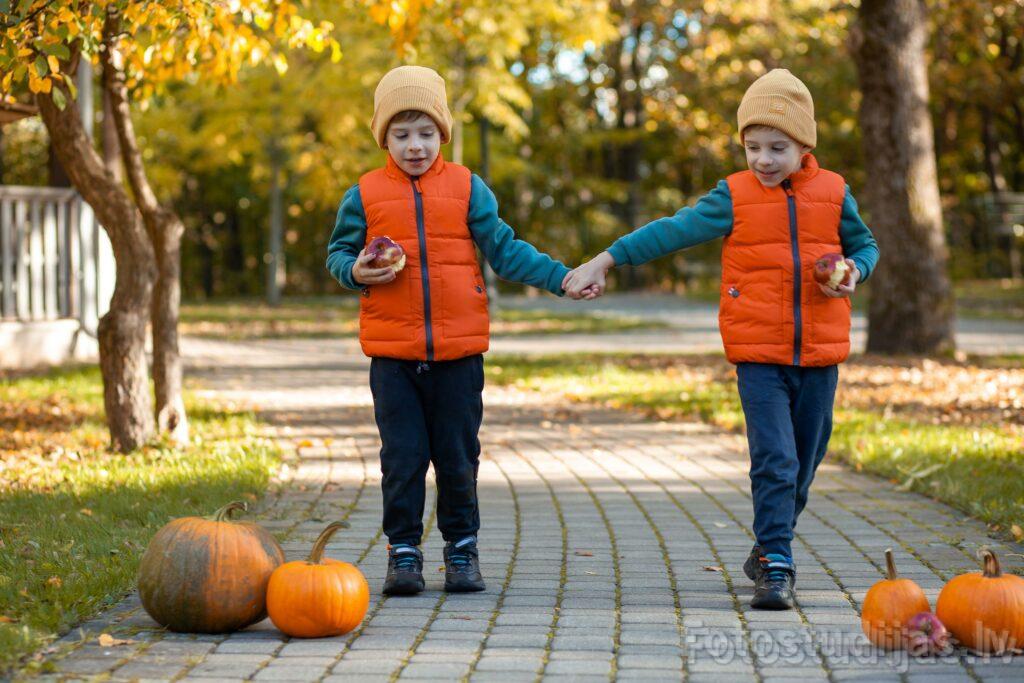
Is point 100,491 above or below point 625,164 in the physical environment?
below

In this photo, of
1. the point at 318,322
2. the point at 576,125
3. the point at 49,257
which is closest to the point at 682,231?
the point at 49,257

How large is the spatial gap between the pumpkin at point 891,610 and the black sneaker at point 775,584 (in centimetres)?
48

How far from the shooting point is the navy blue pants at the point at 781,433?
16.1 ft

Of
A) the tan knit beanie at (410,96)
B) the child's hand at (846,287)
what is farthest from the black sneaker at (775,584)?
the tan knit beanie at (410,96)

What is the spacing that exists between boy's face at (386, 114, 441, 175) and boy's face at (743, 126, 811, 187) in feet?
3.75

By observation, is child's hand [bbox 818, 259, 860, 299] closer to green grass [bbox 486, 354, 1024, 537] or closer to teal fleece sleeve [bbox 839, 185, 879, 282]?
teal fleece sleeve [bbox 839, 185, 879, 282]

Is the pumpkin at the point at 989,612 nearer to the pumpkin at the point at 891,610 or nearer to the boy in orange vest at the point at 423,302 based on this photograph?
the pumpkin at the point at 891,610

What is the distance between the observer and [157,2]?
6.67 m

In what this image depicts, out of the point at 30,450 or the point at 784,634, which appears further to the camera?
the point at 30,450

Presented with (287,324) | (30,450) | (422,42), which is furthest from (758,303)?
(287,324)

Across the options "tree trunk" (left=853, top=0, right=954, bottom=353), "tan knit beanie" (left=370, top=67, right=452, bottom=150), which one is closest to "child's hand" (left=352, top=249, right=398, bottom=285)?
"tan knit beanie" (left=370, top=67, right=452, bottom=150)

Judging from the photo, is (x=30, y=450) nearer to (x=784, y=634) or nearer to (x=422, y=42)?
(x=784, y=634)

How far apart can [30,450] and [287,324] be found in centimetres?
1452

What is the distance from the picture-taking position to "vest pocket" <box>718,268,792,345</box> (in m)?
4.95
